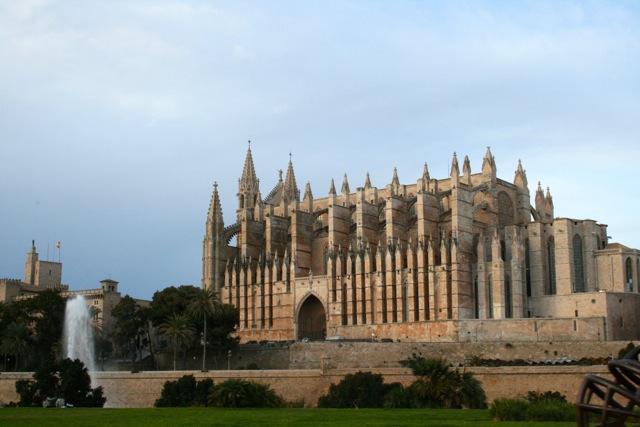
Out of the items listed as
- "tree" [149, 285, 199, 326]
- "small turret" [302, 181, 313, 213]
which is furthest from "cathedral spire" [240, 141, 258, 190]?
"tree" [149, 285, 199, 326]

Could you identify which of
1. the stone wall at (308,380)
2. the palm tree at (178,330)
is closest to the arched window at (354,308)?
the palm tree at (178,330)

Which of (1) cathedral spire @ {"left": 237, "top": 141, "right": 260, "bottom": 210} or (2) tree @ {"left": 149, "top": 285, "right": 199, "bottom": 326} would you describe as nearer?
(2) tree @ {"left": 149, "top": 285, "right": 199, "bottom": 326}

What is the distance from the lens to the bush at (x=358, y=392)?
112ft

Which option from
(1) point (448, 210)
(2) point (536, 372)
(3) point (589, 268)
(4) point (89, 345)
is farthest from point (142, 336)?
(2) point (536, 372)

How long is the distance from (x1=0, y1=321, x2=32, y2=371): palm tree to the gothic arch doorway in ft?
64.2

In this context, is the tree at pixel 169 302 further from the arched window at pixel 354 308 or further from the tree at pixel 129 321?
the arched window at pixel 354 308

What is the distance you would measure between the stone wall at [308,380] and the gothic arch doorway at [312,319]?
23.2 m

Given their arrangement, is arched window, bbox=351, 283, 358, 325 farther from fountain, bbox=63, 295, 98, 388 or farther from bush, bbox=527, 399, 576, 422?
bush, bbox=527, 399, 576, 422

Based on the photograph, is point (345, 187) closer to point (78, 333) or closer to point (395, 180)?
point (395, 180)

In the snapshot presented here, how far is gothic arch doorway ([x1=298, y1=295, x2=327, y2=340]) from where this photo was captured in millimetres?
64688

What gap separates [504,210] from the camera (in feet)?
205

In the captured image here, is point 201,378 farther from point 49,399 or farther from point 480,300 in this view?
point 480,300

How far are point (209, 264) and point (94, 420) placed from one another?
43.6 m

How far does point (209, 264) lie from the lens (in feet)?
225
